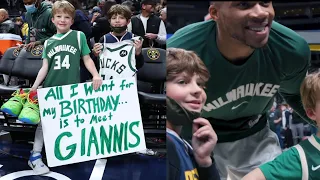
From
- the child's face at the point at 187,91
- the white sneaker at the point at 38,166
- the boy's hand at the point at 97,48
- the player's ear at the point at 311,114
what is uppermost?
the child's face at the point at 187,91

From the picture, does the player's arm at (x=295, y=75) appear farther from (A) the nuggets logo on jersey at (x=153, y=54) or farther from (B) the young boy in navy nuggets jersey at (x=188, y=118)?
(A) the nuggets logo on jersey at (x=153, y=54)

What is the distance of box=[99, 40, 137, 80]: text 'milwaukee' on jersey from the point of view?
92.4 inches

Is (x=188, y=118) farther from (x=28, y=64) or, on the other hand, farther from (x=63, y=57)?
(x=28, y=64)

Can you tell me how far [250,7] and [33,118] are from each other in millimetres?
1752

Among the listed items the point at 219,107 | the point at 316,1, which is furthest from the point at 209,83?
the point at 316,1

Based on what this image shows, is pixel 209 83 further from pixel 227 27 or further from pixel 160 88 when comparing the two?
pixel 160 88

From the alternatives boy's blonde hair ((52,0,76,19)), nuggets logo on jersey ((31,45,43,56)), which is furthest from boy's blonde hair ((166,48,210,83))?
nuggets logo on jersey ((31,45,43,56))

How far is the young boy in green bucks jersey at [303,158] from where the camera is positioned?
109 centimetres

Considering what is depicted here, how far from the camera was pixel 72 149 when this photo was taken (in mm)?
2379

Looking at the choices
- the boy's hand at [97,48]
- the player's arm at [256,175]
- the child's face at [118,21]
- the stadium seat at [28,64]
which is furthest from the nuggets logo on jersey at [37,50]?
the player's arm at [256,175]

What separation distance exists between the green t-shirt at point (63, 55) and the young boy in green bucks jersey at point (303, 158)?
153cm

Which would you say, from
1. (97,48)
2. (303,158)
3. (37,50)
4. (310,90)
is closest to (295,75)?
(310,90)

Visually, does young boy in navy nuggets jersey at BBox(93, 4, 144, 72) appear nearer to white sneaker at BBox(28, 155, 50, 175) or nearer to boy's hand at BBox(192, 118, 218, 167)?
white sneaker at BBox(28, 155, 50, 175)

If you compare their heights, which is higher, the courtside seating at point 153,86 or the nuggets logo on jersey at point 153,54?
the nuggets logo on jersey at point 153,54
